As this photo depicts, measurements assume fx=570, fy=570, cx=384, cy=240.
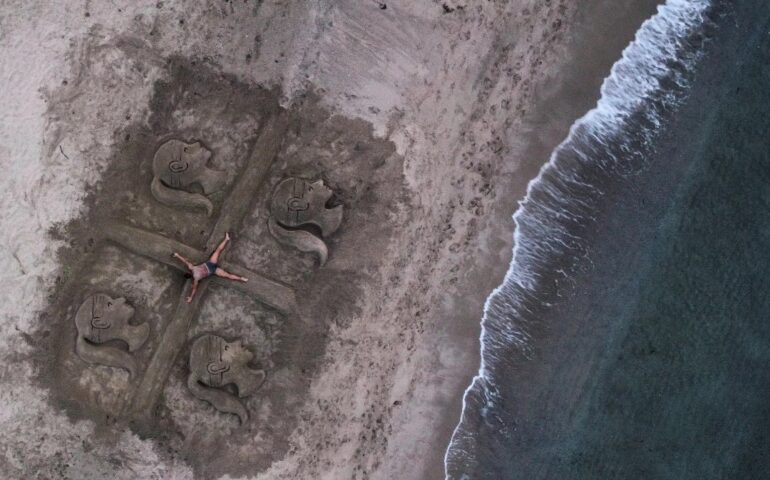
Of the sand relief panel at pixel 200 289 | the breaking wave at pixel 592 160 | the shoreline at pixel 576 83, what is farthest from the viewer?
the breaking wave at pixel 592 160

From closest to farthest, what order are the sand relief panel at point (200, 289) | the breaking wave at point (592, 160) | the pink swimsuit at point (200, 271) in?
the pink swimsuit at point (200, 271), the sand relief panel at point (200, 289), the breaking wave at point (592, 160)

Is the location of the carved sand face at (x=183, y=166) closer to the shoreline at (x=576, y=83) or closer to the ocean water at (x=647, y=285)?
the shoreline at (x=576, y=83)

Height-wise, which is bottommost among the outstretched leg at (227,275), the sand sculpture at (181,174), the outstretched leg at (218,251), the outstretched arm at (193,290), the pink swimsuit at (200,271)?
the outstretched arm at (193,290)

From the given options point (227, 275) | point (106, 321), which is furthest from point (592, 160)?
point (106, 321)

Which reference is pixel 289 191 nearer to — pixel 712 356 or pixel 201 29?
pixel 201 29

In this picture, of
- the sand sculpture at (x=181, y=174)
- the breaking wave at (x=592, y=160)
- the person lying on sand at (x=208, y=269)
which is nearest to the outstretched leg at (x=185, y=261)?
the person lying on sand at (x=208, y=269)

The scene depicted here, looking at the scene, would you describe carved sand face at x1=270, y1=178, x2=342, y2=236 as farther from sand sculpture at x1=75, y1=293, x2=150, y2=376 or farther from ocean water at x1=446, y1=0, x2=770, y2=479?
ocean water at x1=446, y1=0, x2=770, y2=479

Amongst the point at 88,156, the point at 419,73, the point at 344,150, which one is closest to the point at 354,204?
the point at 344,150
